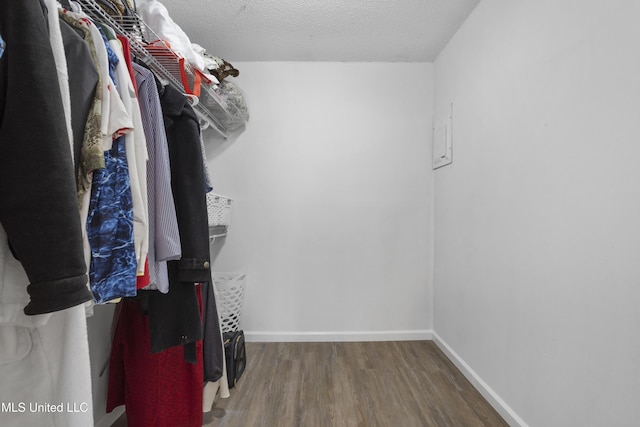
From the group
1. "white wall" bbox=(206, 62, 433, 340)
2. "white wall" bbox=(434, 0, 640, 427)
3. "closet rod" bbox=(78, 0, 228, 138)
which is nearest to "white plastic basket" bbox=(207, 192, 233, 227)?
"white wall" bbox=(206, 62, 433, 340)

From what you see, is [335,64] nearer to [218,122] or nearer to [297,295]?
[218,122]

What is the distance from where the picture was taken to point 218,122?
2082 mm

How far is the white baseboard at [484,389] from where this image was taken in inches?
50.8

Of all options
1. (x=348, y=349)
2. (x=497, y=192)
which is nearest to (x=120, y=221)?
(x=497, y=192)

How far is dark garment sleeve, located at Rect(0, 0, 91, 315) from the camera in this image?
0.44m

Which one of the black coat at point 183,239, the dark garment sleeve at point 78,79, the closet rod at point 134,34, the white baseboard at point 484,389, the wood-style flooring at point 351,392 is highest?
the closet rod at point 134,34

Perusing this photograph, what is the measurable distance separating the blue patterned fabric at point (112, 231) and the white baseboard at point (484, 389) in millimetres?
1700

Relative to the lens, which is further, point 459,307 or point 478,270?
point 459,307

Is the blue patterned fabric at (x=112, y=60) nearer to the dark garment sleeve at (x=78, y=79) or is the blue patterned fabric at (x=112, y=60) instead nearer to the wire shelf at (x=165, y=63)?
the dark garment sleeve at (x=78, y=79)

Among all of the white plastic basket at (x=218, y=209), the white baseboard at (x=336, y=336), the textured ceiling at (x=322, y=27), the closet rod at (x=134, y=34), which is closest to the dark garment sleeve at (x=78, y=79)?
the closet rod at (x=134, y=34)

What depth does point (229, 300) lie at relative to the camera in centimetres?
195

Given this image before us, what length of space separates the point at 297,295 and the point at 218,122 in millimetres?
1510

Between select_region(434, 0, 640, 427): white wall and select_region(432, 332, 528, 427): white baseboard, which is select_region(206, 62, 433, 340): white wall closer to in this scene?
select_region(432, 332, 528, 427): white baseboard

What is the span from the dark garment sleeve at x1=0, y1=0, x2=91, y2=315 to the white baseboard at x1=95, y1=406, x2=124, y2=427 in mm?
1314
